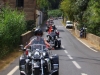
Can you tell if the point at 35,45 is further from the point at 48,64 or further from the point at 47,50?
the point at 48,64

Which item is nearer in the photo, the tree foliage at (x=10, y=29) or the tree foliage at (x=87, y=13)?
the tree foliage at (x=10, y=29)

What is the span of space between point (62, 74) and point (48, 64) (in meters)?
2.52

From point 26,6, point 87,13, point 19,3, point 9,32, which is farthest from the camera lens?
point 19,3

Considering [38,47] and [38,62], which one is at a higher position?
[38,47]

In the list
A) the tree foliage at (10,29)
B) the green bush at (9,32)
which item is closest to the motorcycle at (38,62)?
the green bush at (9,32)

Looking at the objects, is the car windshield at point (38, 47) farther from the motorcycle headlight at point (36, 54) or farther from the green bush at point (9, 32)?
the green bush at point (9, 32)

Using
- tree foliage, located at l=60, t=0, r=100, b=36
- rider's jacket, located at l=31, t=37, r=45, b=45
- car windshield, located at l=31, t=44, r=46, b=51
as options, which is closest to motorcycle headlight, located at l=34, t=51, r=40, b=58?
car windshield, located at l=31, t=44, r=46, b=51

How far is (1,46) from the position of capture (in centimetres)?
1664

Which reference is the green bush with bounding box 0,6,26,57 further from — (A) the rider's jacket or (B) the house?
(B) the house

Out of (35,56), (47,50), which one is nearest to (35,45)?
(47,50)

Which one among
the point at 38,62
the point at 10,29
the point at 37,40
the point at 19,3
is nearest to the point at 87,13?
the point at 19,3

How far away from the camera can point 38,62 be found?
8.83 m

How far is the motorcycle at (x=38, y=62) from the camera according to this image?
8737mm

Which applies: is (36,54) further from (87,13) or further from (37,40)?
(87,13)
